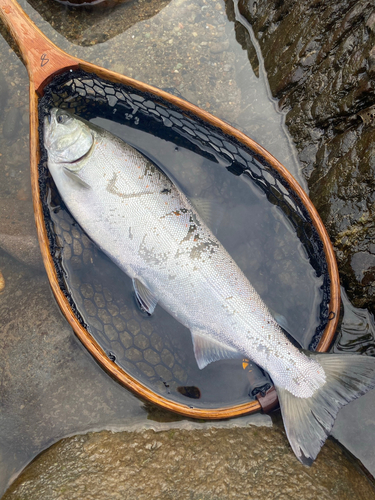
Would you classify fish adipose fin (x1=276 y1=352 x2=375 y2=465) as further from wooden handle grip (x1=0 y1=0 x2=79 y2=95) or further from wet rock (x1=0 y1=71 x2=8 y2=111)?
wet rock (x1=0 y1=71 x2=8 y2=111)

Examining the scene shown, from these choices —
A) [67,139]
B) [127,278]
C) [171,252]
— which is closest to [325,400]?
[171,252]

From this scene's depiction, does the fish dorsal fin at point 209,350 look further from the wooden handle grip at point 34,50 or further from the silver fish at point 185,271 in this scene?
the wooden handle grip at point 34,50

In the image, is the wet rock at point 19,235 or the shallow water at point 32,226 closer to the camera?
the shallow water at point 32,226

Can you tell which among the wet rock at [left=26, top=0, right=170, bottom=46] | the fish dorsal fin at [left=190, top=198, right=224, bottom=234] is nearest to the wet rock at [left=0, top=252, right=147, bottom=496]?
the fish dorsal fin at [left=190, top=198, right=224, bottom=234]

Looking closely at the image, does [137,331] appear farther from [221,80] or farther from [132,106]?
[221,80]

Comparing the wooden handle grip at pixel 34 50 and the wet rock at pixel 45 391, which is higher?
the wooden handle grip at pixel 34 50

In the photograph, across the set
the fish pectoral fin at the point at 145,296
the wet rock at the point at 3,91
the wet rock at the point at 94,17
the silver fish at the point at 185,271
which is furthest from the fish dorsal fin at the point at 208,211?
the wet rock at the point at 3,91
